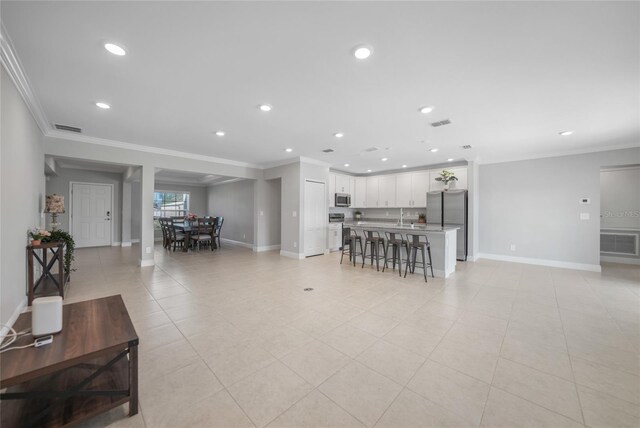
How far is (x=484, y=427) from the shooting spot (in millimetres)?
1449

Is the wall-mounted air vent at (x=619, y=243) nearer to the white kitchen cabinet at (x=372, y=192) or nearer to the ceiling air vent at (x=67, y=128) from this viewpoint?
the white kitchen cabinet at (x=372, y=192)

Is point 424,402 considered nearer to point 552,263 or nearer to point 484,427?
point 484,427

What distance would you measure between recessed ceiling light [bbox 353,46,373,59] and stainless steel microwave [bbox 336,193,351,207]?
5.87 m

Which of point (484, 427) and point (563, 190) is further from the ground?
point (563, 190)

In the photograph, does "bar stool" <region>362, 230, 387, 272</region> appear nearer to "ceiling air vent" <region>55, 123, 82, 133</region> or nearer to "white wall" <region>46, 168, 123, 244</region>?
"ceiling air vent" <region>55, 123, 82, 133</region>

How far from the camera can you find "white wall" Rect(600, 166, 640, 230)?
6023 millimetres

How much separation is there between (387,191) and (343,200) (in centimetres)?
146

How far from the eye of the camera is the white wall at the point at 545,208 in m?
5.20

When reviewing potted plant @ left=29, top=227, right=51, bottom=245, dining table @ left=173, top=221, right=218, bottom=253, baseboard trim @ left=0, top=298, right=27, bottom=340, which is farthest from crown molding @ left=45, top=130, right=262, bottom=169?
baseboard trim @ left=0, top=298, right=27, bottom=340

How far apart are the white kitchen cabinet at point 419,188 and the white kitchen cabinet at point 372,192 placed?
1.28 meters

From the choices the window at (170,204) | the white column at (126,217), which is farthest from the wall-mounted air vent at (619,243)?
the white column at (126,217)

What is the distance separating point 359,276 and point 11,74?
501 centimetres

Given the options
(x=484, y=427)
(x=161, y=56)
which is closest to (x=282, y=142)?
(x=161, y=56)

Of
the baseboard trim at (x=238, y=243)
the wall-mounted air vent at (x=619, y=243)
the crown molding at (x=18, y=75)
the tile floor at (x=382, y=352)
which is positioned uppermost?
the crown molding at (x=18, y=75)
